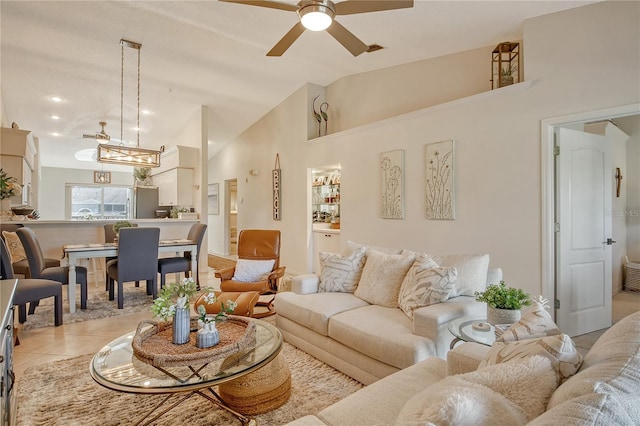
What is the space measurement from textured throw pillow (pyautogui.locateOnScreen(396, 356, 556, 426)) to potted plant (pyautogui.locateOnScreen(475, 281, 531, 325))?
107cm

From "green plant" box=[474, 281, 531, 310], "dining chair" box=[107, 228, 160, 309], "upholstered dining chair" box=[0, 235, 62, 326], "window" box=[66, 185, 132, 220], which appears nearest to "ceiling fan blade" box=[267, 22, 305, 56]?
"green plant" box=[474, 281, 531, 310]

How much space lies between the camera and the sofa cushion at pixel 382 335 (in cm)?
205

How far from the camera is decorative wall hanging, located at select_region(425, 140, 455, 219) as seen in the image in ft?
13.3

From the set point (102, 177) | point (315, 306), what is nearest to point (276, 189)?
point (315, 306)

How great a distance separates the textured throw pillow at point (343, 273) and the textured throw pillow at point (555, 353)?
2.05m

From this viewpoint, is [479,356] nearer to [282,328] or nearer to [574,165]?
[282,328]

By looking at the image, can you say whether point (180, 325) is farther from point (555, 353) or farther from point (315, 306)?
point (555, 353)

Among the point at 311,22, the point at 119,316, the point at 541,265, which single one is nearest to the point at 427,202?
the point at 541,265

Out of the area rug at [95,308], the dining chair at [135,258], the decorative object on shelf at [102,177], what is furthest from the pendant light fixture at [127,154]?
the decorative object on shelf at [102,177]

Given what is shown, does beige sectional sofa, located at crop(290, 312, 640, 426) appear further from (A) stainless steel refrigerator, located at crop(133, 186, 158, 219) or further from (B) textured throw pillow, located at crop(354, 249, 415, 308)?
(A) stainless steel refrigerator, located at crop(133, 186, 158, 219)

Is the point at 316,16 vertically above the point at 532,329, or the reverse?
the point at 316,16

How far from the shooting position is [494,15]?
3314mm

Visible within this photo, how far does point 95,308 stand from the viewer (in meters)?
4.29

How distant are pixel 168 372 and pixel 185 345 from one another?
0.26 m
